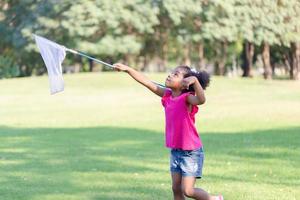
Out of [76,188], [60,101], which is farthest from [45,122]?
[76,188]

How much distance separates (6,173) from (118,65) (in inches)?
170

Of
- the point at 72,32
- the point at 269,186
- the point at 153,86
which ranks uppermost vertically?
the point at 72,32

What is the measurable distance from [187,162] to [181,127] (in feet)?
1.07

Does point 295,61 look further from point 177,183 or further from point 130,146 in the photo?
point 177,183

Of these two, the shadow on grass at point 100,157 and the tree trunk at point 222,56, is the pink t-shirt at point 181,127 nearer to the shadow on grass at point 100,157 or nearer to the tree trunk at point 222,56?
the shadow on grass at point 100,157

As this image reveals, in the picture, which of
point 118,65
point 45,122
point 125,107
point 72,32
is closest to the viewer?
point 118,65

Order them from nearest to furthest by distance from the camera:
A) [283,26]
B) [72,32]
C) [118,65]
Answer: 1. [118,65]
2. [72,32]
3. [283,26]

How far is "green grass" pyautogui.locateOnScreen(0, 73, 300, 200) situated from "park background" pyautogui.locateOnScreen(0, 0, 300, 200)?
0.02 meters

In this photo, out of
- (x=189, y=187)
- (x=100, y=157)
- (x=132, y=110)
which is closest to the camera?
(x=189, y=187)

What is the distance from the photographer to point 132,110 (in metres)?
25.9

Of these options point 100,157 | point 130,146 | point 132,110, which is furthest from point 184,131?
point 132,110

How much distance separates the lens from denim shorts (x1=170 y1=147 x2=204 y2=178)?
709cm

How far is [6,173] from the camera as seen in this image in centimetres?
1102

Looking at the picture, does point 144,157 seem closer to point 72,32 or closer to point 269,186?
point 269,186
